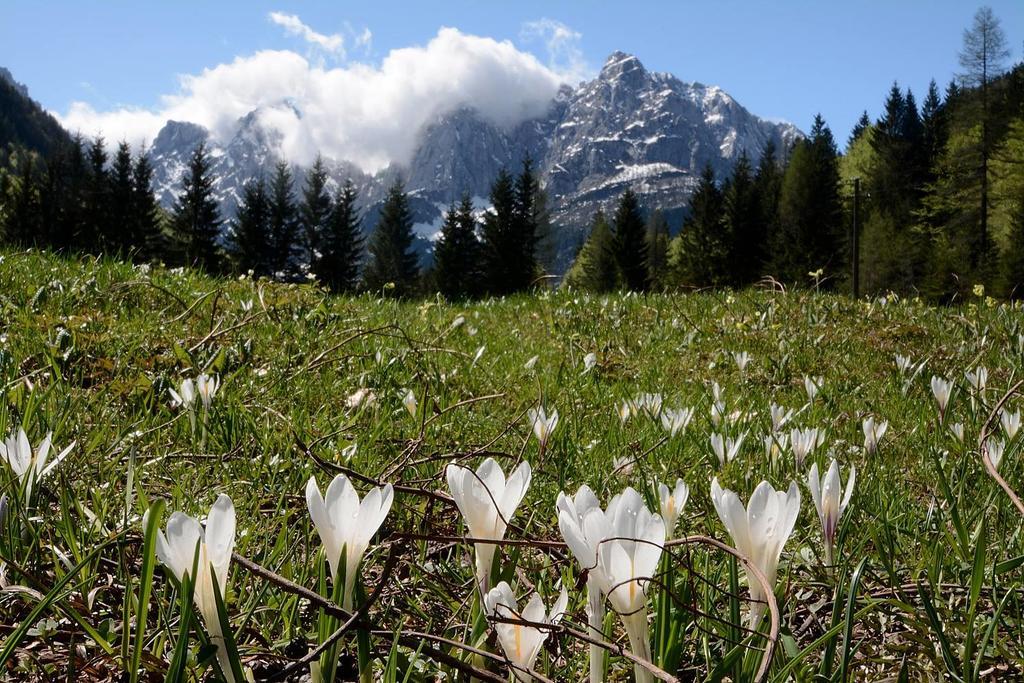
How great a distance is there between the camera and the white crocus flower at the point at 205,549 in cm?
74

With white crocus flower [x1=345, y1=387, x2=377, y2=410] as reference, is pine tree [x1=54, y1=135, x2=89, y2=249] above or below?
above

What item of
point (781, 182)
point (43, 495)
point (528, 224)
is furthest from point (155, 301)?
point (781, 182)

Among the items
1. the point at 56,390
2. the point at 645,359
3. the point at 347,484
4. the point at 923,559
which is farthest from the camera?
the point at 645,359

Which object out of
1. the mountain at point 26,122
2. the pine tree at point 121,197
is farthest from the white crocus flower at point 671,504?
the mountain at point 26,122

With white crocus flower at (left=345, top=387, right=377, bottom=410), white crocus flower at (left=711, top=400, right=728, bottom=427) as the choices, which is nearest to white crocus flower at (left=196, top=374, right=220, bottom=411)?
white crocus flower at (left=345, top=387, right=377, bottom=410)

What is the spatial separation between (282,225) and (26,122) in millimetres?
146343

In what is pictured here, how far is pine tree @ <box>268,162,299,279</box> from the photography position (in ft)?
202

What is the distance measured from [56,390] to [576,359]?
318 cm

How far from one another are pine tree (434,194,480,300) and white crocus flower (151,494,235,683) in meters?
55.6

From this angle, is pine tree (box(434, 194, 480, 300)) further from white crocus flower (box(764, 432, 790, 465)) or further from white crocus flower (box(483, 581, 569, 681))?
white crocus flower (box(483, 581, 569, 681))

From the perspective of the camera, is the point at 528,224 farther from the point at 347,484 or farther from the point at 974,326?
the point at 347,484

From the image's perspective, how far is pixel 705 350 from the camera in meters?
5.53

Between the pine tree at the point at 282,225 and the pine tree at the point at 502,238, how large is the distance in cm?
1955

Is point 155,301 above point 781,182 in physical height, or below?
below
